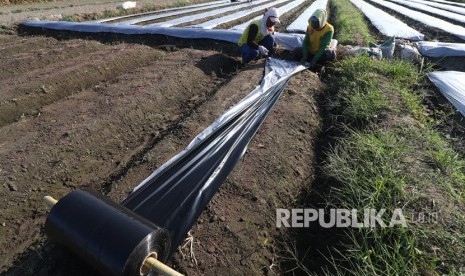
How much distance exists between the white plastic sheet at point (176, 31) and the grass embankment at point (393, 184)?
2427 millimetres

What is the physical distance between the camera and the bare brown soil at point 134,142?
2387mm

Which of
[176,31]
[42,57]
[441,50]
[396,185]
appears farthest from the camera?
[176,31]

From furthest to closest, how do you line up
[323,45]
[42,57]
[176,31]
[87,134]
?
1. [176,31]
2. [42,57]
3. [323,45]
4. [87,134]

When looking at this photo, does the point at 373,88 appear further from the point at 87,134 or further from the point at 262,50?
the point at 87,134

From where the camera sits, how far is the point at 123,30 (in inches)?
312

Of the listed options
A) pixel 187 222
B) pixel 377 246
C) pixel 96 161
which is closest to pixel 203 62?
pixel 96 161

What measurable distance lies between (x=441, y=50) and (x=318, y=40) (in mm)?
2130

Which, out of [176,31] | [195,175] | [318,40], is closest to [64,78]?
[176,31]

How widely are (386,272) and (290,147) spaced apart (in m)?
1.64

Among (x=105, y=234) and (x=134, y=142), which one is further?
(x=134, y=142)

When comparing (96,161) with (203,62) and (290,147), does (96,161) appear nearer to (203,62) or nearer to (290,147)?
(290,147)

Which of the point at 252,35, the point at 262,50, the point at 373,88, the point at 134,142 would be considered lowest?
the point at 134,142

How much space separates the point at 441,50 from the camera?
5.56 m

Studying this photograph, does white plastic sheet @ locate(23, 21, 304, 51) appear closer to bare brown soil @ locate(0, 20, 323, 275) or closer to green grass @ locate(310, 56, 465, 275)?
bare brown soil @ locate(0, 20, 323, 275)
